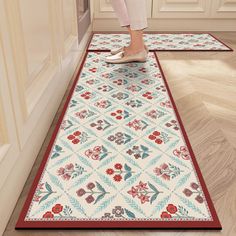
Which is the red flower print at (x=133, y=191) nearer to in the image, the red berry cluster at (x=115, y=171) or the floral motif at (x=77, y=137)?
the red berry cluster at (x=115, y=171)

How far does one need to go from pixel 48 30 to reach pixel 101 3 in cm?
168

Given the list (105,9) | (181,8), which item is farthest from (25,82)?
(181,8)

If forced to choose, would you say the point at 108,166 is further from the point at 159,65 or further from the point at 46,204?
the point at 159,65

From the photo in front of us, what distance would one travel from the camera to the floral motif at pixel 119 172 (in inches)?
34.7

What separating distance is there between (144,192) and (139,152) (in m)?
0.19

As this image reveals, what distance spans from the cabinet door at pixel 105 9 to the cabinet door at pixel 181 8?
0.04 meters

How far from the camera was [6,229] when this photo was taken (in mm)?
717

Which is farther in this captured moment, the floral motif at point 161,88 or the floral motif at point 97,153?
the floral motif at point 161,88

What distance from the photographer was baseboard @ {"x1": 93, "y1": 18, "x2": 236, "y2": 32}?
277 centimetres

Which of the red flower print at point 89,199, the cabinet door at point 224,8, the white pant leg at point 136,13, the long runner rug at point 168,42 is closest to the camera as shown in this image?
the red flower print at point 89,199

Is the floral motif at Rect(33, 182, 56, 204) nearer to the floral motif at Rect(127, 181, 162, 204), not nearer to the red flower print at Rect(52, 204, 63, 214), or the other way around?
the red flower print at Rect(52, 204, 63, 214)

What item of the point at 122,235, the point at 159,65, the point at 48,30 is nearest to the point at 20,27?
the point at 48,30

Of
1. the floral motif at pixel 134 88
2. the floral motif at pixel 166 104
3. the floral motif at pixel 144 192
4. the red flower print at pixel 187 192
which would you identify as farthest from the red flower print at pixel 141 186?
the floral motif at pixel 134 88

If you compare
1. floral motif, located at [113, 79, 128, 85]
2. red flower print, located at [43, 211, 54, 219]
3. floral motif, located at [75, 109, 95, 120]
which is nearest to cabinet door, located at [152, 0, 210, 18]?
floral motif, located at [113, 79, 128, 85]
